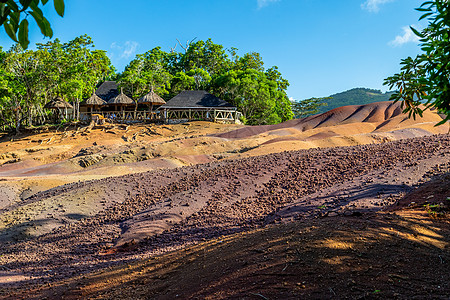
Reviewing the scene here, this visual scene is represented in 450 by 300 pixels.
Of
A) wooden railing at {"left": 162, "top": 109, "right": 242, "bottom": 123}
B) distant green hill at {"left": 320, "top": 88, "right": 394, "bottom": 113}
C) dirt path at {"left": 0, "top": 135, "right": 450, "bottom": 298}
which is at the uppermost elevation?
distant green hill at {"left": 320, "top": 88, "right": 394, "bottom": 113}

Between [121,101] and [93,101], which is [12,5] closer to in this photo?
[121,101]

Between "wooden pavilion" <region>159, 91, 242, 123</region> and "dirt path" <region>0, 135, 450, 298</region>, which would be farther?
"wooden pavilion" <region>159, 91, 242, 123</region>

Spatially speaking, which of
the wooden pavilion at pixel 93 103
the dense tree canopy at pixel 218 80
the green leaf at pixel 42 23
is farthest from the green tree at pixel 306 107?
the green leaf at pixel 42 23

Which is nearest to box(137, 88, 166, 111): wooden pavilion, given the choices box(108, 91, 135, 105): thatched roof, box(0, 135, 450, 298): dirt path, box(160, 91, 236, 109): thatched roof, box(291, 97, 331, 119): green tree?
box(160, 91, 236, 109): thatched roof

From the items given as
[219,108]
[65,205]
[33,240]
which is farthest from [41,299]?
[219,108]

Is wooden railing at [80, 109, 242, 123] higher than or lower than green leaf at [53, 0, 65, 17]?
higher

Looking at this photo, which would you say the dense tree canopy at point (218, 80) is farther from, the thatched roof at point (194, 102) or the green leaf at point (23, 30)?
the green leaf at point (23, 30)

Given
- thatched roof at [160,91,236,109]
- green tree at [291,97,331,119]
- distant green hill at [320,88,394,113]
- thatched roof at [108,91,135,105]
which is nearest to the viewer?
thatched roof at [160,91,236,109]

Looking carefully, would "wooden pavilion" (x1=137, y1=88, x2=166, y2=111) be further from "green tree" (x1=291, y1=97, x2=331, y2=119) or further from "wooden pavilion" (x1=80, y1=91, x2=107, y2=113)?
"green tree" (x1=291, y1=97, x2=331, y2=119)

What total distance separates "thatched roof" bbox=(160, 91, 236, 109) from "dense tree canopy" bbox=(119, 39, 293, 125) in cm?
226

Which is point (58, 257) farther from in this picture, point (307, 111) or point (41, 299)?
point (307, 111)

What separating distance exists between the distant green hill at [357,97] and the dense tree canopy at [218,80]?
74663mm

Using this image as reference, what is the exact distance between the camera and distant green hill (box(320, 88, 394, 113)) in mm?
121500

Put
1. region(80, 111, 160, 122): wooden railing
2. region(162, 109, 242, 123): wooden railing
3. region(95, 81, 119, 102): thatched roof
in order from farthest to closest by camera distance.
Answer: region(95, 81, 119, 102): thatched roof → region(80, 111, 160, 122): wooden railing → region(162, 109, 242, 123): wooden railing
